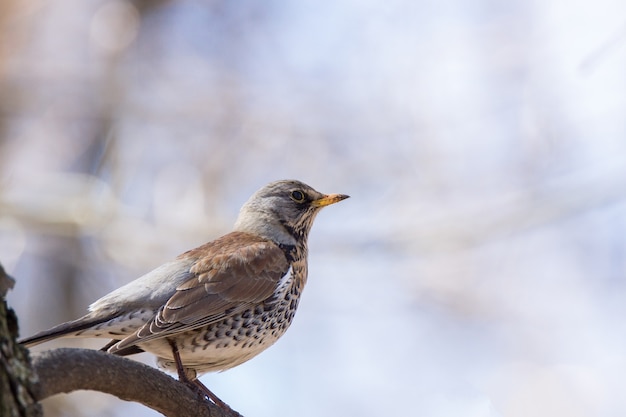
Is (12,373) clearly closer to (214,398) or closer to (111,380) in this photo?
(111,380)

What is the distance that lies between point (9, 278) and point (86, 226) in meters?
7.67

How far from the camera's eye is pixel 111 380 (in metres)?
3.16

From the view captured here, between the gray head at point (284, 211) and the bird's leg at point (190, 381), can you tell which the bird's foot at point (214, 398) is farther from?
the gray head at point (284, 211)

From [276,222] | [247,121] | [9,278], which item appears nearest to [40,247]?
[247,121]

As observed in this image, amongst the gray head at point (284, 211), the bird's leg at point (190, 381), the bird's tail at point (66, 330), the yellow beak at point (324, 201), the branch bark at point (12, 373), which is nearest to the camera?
the branch bark at point (12, 373)

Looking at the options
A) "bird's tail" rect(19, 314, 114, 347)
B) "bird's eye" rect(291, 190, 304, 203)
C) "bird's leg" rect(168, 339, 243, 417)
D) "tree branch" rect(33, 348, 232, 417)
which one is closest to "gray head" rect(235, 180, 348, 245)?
"bird's eye" rect(291, 190, 304, 203)

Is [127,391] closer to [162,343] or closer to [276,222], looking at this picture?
[162,343]

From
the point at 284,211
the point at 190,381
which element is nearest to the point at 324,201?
the point at 284,211

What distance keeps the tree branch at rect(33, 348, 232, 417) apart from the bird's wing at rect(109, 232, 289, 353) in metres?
0.82

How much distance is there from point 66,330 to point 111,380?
4.41 ft

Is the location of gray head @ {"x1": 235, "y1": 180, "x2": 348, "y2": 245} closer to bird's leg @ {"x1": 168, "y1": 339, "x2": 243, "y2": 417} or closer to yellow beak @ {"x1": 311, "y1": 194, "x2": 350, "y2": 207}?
yellow beak @ {"x1": 311, "y1": 194, "x2": 350, "y2": 207}

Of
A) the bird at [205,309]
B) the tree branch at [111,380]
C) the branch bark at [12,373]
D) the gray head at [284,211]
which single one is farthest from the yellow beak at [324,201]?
the branch bark at [12,373]

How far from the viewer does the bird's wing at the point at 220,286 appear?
4855 millimetres

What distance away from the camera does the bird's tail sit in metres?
4.11
